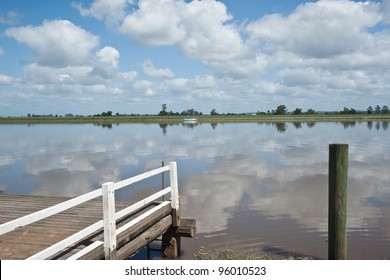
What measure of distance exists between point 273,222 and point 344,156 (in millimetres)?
5821

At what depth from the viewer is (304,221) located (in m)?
12.0

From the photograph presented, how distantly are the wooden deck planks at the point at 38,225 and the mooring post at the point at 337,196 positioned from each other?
14.5 ft

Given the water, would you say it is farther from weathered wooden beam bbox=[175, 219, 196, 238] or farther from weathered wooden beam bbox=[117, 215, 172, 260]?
weathered wooden beam bbox=[117, 215, 172, 260]

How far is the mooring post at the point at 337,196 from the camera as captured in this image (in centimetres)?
649

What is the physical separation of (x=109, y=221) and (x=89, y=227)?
0.36 m

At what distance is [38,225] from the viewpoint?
7.56 metres

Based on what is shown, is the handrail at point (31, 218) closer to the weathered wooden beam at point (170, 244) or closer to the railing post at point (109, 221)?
the railing post at point (109, 221)

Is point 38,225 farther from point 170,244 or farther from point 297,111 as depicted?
point 297,111

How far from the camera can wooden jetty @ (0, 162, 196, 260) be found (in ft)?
18.8

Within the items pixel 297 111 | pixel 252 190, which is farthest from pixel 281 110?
pixel 252 190

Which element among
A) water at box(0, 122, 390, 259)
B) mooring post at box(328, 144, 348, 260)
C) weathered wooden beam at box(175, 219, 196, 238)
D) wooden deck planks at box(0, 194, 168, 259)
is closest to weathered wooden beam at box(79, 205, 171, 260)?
wooden deck planks at box(0, 194, 168, 259)

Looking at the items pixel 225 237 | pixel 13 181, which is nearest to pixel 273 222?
pixel 225 237

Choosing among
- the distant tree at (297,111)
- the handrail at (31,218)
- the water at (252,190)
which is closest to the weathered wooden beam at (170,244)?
the water at (252,190)
